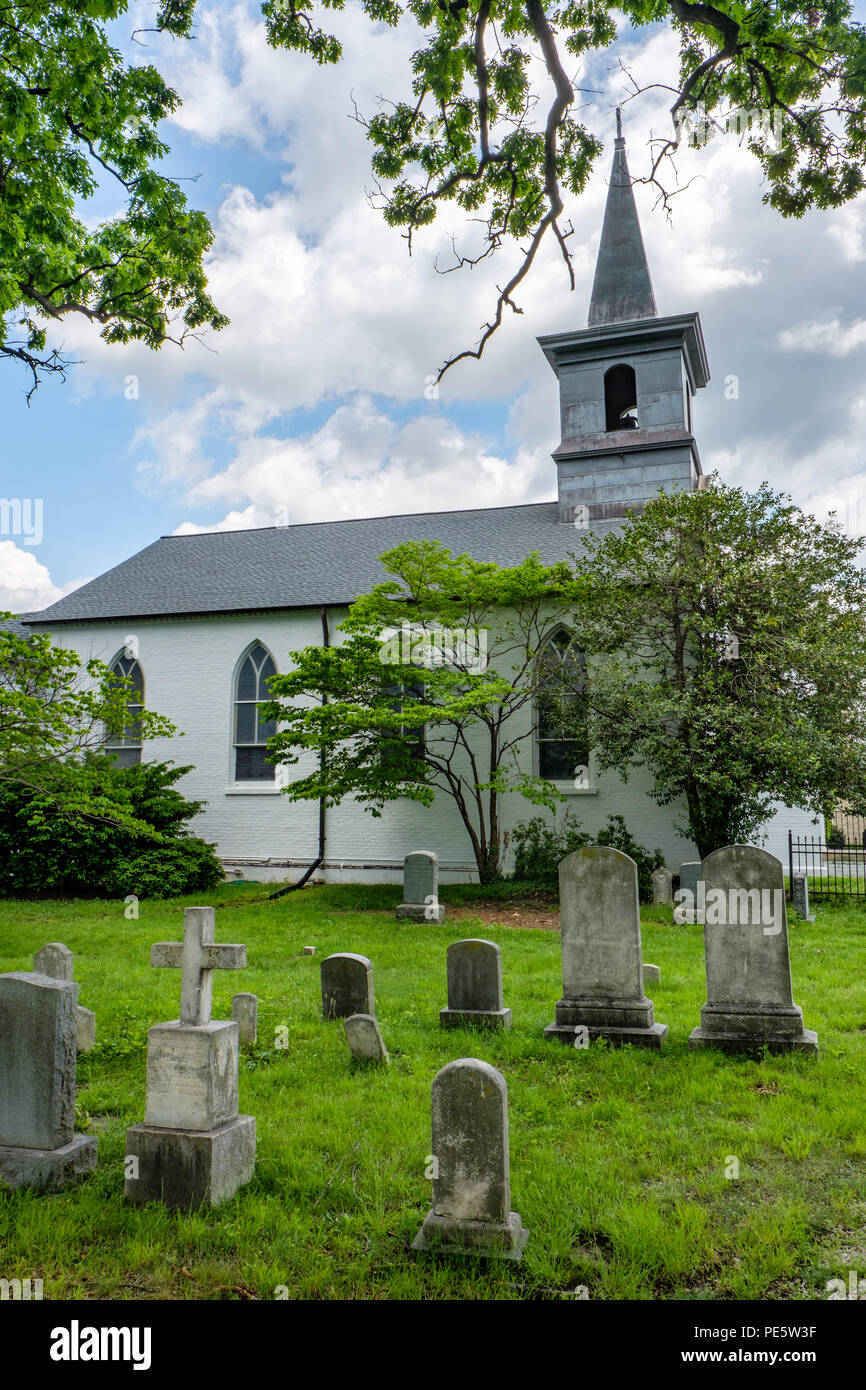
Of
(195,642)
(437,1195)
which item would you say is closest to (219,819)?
(195,642)

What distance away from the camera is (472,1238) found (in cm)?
366

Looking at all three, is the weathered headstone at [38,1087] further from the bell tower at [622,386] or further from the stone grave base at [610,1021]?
the bell tower at [622,386]

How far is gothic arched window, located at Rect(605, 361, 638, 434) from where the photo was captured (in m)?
21.5

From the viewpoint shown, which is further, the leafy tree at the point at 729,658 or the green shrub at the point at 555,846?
the green shrub at the point at 555,846

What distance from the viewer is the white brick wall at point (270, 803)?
57.1 feet

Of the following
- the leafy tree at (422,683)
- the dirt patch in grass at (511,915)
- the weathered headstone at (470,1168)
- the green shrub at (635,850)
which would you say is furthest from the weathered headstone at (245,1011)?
the green shrub at (635,850)

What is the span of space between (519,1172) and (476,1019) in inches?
109

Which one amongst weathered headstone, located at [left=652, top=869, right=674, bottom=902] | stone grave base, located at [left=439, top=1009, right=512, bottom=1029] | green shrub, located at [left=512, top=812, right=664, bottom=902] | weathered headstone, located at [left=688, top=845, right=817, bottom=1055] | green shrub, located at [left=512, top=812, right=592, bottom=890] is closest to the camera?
weathered headstone, located at [left=688, top=845, right=817, bottom=1055]

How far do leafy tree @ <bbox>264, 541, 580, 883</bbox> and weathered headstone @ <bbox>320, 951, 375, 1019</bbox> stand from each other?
22.4 feet

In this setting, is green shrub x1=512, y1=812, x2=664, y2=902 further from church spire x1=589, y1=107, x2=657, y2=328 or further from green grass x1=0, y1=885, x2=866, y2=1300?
church spire x1=589, y1=107, x2=657, y2=328

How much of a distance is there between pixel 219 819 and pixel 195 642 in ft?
14.8

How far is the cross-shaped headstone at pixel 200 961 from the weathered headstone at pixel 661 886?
38.4ft

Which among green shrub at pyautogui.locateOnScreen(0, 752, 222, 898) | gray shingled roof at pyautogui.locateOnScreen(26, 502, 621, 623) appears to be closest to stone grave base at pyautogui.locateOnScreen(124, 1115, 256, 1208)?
green shrub at pyautogui.locateOnScreen(0, 752, 222, 898)
